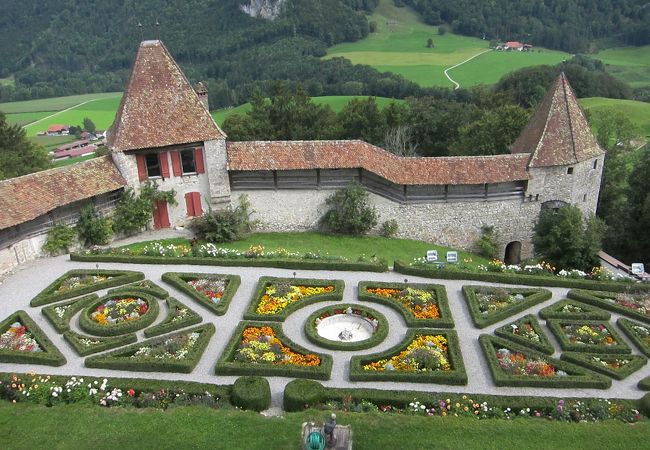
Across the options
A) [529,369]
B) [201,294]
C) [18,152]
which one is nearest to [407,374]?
[529,369]

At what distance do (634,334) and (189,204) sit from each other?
84.8 ft

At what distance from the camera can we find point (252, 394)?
1939cm

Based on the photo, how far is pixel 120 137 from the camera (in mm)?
32812

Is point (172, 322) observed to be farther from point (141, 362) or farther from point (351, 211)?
point (351, 211)

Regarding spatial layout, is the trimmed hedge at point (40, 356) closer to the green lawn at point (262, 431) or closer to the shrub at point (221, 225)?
the green lawn at point (262, 431)

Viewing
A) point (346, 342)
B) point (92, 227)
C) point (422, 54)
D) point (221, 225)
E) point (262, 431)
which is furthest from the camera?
point (422, 54)

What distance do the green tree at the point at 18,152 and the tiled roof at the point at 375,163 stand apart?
22.5 meters

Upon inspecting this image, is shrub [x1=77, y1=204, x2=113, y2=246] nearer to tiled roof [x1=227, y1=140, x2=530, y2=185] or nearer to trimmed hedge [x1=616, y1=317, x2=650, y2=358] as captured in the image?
tiled roof [x1=227, y1=140, x2=530, y2=185]

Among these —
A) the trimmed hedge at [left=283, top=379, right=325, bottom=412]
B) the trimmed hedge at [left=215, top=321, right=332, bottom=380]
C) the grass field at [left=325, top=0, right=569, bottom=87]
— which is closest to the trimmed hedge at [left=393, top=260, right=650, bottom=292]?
the trimmed hedge at [left=215, top=321, right=332, bottom=380]

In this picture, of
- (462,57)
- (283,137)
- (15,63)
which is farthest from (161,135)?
(15,63)

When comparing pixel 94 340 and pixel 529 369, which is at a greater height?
pixel 94 340

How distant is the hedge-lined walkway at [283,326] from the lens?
20719mm

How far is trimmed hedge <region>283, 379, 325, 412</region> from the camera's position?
19.3 meters

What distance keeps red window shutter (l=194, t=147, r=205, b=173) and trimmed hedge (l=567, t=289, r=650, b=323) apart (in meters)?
22.5
